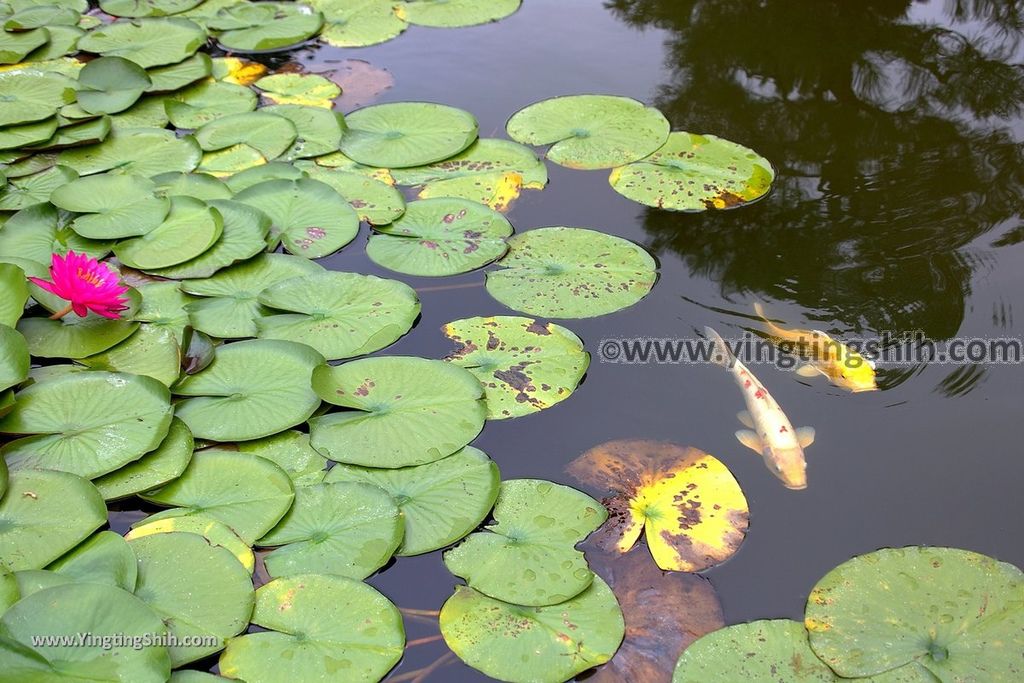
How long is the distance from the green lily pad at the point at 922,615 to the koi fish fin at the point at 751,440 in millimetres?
415

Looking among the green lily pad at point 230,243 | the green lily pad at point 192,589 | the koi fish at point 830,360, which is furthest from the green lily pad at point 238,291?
the koi fish at point 830,360

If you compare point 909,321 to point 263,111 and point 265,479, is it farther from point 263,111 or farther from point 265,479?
point 263,111

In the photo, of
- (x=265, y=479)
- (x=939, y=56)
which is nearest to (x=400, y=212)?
(x=265, y=479)

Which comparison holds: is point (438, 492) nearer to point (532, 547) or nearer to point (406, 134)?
point (532, 547)

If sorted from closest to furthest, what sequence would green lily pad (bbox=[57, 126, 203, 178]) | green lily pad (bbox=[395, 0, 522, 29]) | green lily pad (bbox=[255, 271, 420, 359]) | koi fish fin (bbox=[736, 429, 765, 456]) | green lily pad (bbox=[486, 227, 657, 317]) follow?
koi fish fin (bbox=[736, 429, 765, 456])
green lily pad (bbox=[255, 271, 420, 359])
green lily pad (bbox=[486, 227, 657, 317])
green lily pad (bbox=[57, 126, 203, 178])
green lily pad (bbox=[395, 0, 522, 29])

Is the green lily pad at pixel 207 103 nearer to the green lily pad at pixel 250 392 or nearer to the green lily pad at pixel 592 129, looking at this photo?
the green lily pad at pixel 592 129

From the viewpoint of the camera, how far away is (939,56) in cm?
431

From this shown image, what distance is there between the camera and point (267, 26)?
475 cm

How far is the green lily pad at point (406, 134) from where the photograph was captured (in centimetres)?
368

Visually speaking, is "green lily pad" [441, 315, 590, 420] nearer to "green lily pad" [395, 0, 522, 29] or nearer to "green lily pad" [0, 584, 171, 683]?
"green lily pad" [0, 584, 171, 683]

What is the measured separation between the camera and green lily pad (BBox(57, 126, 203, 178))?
3549 mm

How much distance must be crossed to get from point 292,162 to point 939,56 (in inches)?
129

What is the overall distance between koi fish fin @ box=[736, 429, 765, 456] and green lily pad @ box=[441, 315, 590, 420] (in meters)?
0.52

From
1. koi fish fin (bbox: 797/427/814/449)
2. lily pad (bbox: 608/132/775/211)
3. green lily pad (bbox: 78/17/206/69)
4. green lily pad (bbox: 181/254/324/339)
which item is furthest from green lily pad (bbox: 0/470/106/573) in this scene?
green lily pad (bbox: 78/17/206/69)
